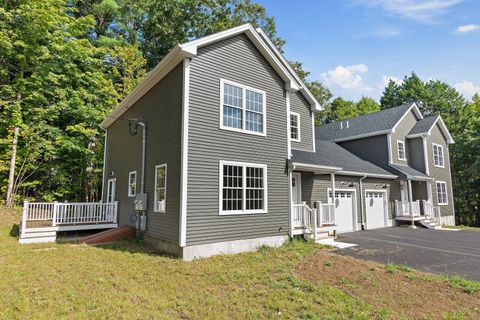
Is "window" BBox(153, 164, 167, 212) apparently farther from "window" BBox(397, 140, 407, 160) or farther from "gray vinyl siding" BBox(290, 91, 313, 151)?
"window" BBox(397, 140, 407, 160)

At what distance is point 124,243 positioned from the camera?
985cm

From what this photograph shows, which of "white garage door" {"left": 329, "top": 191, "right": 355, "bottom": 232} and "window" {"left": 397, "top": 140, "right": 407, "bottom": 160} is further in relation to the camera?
"window" {"left": 397, "top": 140, "right": 407, "bottom": 160}

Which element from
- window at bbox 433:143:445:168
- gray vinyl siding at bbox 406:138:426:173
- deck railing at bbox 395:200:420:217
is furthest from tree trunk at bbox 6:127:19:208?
window at bbox 433:143:445:168

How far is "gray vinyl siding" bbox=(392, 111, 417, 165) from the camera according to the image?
1873 centimetres

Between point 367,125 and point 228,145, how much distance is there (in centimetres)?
1526

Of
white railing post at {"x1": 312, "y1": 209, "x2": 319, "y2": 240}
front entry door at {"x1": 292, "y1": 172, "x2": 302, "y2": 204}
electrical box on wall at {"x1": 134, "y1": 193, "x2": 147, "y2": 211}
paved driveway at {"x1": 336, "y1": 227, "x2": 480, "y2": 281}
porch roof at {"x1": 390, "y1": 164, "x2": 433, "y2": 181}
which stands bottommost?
paved driveway at {"x1": 336, "y1": 227, "x2": 480, "y2": 281}

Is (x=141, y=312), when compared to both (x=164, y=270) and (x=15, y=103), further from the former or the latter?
(x=15, y=103)

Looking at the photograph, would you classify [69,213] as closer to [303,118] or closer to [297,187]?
[297,187]

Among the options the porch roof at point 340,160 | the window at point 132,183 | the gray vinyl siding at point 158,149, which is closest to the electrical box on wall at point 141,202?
the gray vinyl siding at point 158,149

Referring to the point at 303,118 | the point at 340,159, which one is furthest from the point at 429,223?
Result: the point at 303,118

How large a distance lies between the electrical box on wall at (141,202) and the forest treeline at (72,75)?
8.89 metres

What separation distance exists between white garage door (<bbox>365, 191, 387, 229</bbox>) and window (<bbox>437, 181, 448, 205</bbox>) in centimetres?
706

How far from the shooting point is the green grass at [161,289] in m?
4.52

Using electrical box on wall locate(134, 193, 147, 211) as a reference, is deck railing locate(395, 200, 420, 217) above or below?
below
